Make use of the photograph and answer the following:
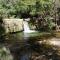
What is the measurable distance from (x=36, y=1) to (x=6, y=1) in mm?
3750

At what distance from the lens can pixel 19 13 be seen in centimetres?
1889

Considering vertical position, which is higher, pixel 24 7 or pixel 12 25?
Result: pixel 24 7

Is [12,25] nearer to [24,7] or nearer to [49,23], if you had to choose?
[49,23]

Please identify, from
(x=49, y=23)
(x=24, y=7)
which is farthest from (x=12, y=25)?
(x=24, y=7)

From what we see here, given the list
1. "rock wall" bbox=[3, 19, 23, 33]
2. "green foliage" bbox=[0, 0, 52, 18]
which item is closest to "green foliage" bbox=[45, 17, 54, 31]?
"green foliage" bbox=[0, 0, 52, 18]

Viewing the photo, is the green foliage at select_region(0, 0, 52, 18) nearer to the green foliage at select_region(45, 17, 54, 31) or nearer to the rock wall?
the green foliage at select_region(45, 17, 54, 31)

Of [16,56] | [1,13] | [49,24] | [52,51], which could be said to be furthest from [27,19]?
[16,56]

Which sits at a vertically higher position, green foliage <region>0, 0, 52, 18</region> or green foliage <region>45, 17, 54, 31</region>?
green foliage <region>0, 0, 52, 18</region>

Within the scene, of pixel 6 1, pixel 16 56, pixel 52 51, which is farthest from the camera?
pixel 6 1

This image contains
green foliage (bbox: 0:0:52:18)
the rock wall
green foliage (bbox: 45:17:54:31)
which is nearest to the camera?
the rock wall

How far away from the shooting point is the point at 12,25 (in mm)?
15055

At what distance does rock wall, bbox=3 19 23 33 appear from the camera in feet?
47.2

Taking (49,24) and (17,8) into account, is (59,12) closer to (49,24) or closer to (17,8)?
(49,24)

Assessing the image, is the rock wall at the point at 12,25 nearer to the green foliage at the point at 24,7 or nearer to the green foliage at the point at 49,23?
the green foliage at the point at 24,7
